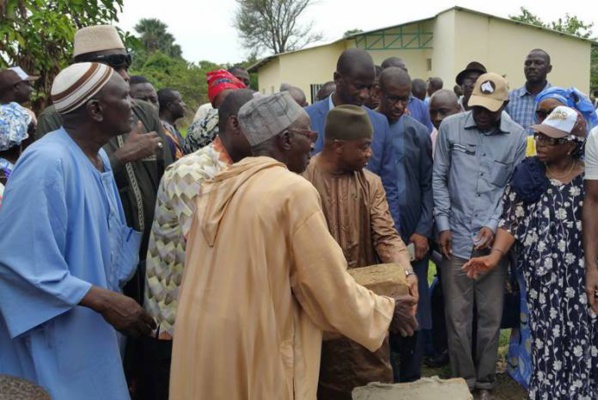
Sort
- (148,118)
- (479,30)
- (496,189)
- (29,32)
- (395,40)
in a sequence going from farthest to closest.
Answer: (395,40)
(479,30)
(29,32)
(496,189)
(148,118)

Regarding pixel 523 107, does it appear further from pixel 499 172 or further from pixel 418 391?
pixel 418 391

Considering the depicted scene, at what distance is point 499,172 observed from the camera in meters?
4.36

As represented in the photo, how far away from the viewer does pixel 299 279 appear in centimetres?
232

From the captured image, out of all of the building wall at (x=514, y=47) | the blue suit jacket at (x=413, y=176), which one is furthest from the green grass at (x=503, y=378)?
the building wall at (x=514, y=47)

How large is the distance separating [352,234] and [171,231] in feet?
3.57

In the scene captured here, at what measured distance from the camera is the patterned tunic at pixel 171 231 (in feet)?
9.96

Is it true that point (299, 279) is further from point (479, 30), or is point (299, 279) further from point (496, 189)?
point (479, 30)

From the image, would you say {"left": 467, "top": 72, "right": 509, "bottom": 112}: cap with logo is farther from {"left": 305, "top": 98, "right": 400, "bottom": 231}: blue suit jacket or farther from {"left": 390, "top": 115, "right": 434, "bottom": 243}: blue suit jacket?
{"left": 305, "top": 98, "right": 400, "bottom": 231}: blue suit jacket

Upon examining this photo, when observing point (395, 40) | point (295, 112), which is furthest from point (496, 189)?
point (395, 40)

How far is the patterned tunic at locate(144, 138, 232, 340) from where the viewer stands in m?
3.04

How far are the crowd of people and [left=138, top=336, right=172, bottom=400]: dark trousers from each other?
13 millimetres

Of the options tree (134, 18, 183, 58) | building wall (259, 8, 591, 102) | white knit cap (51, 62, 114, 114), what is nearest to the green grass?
white knit cap (51, 62, 114, 114)

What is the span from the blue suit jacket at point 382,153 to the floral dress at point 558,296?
2.66 ft

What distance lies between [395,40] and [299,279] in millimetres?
26726
